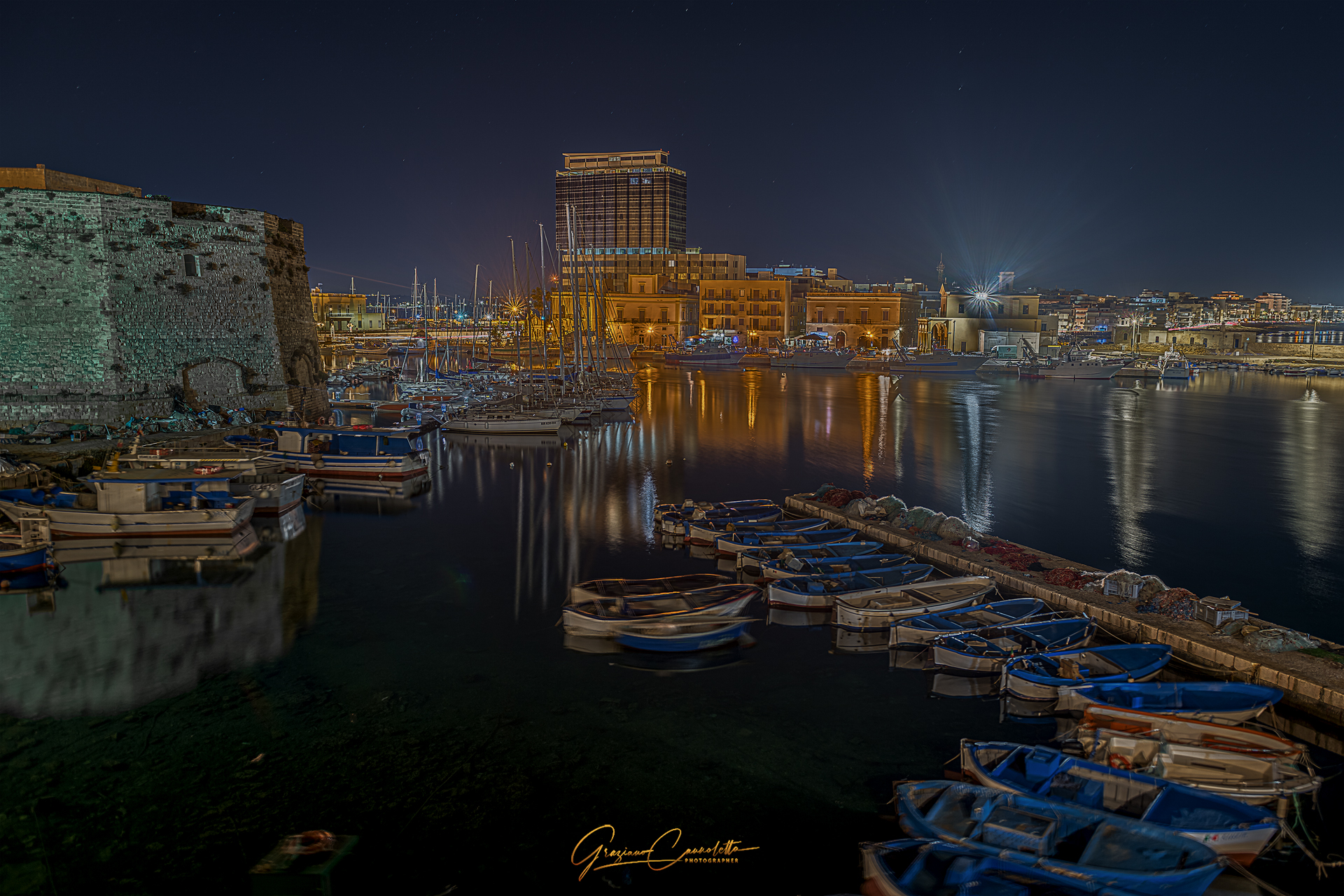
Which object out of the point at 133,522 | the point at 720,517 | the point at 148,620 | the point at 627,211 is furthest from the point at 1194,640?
the point at 627,211

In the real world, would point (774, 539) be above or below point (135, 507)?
below

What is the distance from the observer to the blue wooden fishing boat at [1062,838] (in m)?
4.71

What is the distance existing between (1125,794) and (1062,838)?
0.90 metres

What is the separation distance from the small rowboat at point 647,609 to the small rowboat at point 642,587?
10cm

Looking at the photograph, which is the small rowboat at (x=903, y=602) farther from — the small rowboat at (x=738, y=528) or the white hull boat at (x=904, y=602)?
the small rowboat at (x=738, y=528)

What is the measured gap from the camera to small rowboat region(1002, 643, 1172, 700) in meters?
7.50

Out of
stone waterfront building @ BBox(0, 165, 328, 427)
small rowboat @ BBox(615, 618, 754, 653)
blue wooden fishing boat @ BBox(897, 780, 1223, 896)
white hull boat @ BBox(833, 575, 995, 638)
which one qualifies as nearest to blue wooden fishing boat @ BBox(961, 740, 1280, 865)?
blue wooden fishing boat @ BBox(897, 780, 1223, 896)

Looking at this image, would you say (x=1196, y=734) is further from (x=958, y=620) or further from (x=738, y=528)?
(x=738, y=528)

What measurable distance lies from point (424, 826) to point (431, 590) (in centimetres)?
550

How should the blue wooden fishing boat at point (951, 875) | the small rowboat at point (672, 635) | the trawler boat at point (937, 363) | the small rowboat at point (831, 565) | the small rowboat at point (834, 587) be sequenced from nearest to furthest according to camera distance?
the blue wooden fishing boat at point (951, 875)
the small rowboat at point (672, 635)
the small rowboat at point (834, 587)
the small rowboat at point (831, 565)
the trawler boat at point (937, 363)

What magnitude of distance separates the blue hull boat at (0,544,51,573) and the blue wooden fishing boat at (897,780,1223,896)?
11826 millimetres

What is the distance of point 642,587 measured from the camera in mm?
9789

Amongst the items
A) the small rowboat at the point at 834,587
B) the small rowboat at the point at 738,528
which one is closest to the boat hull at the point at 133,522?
the small rowboat at the point at 738,528

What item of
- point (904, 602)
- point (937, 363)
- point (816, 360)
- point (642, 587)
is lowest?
point (904, 602)
